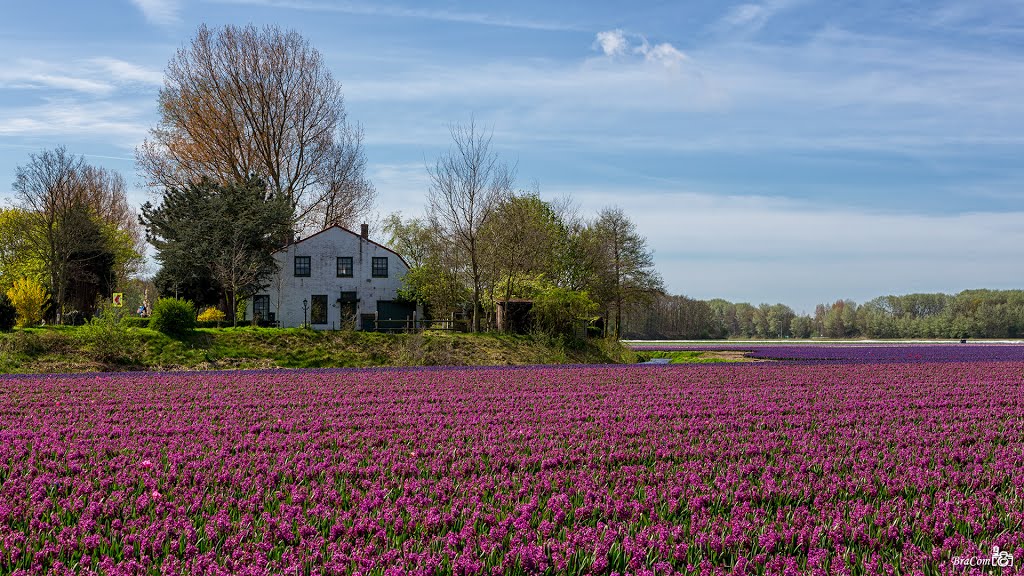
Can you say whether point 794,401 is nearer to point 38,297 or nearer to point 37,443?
point 37,443

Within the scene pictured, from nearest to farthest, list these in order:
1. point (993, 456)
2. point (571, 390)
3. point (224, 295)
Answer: point (993, 456) → point (571, 390) → point (224, 295)

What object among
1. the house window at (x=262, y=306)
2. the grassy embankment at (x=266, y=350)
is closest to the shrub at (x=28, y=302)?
the grassy embankment at (x=266, y=350)

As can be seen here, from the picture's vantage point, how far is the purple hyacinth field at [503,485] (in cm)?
593

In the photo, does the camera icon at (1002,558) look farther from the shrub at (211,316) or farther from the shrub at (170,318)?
the shrub at (211,316)

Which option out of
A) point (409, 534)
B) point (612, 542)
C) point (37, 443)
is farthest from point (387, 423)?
point (612, 542)

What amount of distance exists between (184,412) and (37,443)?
3.18 m

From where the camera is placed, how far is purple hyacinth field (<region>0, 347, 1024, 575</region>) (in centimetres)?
593

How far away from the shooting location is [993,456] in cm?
994

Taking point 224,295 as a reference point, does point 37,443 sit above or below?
below

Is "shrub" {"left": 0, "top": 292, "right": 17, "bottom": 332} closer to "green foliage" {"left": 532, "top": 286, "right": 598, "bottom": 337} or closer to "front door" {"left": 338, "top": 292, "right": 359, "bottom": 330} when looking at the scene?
"front door" {"left": 338, "top": 292, "right": 359, "bottom": 330}

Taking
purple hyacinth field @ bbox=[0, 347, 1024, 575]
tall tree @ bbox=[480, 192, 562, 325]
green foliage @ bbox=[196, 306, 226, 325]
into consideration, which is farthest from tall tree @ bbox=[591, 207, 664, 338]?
purple hyacinth field @ bbox=[0, 347, 1024, 575]

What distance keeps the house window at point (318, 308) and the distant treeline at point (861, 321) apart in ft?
127

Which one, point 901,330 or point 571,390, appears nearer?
point 571,390

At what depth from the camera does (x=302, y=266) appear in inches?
1833
